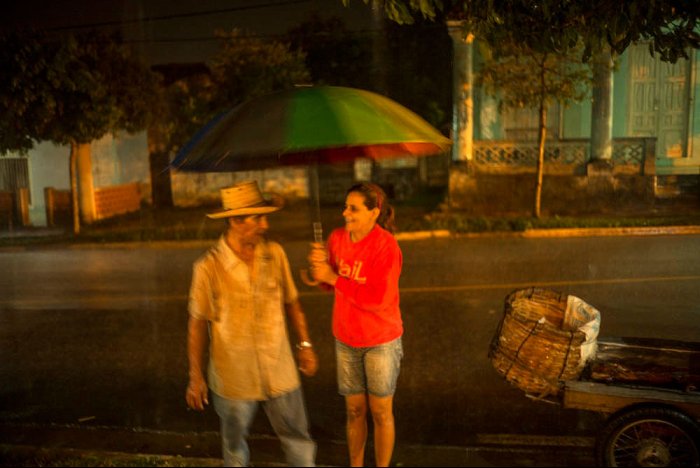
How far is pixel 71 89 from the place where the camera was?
1541 centimetres

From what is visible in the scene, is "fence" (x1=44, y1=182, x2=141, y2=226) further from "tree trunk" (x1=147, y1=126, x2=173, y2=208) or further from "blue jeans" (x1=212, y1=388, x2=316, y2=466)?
"blue jeans" (x1=212, y1=388, x2=316, y2=466)

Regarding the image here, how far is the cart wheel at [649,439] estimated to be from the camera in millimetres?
3936

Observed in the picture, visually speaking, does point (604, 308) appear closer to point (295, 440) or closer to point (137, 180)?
point (295, 440)

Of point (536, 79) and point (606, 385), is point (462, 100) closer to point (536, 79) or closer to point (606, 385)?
point (536, 79)

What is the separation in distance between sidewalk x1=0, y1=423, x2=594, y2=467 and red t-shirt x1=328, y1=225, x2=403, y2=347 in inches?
38.6

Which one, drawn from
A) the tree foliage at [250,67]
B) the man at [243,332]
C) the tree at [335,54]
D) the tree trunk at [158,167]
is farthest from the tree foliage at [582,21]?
the tree at [335,54]

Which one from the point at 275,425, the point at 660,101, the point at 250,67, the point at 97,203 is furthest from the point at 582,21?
the point at 97,203

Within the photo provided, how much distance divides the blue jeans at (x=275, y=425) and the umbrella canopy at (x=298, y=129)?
123 cm

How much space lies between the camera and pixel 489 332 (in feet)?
24.8

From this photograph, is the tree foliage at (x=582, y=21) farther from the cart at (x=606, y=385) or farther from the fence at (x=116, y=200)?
the fence at (x=116, y=200)

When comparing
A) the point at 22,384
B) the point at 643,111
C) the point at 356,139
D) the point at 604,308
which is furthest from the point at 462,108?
the point at 356,139

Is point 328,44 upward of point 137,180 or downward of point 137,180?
upward

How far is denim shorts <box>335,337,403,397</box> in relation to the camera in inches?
155

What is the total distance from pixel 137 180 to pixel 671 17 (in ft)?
70.2
